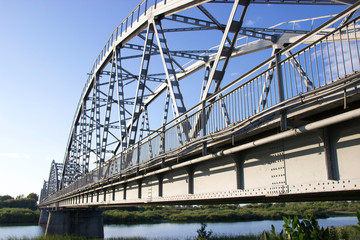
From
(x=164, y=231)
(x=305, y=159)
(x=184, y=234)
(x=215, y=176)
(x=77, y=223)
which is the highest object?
(x=305, y=159)

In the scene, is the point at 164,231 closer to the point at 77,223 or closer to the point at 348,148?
the point at 77,223

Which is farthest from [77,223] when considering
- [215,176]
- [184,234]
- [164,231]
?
[215,176]

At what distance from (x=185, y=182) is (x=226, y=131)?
3.51 metres

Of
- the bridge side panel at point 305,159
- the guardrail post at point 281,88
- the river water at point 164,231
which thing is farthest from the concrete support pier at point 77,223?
the guardrail post at point 281,88

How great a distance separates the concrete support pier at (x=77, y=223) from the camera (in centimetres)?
3744

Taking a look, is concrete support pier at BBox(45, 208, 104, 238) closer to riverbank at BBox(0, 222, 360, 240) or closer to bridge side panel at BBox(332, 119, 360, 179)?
riverbank at BBox(0, 222, 360, 240)

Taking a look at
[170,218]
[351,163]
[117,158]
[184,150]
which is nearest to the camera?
[351,163]

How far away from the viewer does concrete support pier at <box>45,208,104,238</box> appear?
37.4m

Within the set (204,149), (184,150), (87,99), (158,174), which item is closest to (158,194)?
(158,174)

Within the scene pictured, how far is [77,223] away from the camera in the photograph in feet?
131

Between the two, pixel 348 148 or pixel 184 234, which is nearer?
pixel 348 148

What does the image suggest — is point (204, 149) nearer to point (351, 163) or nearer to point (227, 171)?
point (227, 171)

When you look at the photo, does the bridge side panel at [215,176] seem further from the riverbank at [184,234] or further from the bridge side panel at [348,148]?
the riverbank at [184,234]

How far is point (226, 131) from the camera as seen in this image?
7.65 metres
